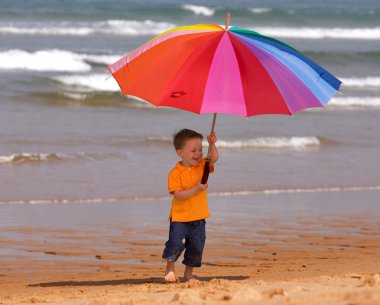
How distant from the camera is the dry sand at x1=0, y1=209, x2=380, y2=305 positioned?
505 cm

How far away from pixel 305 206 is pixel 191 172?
3758 mm

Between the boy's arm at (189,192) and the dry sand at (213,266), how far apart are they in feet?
1.77

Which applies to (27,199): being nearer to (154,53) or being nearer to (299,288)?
(154,53)

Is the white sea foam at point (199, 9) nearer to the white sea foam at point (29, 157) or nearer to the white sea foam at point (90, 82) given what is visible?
the white sea foam at point (90, 82)

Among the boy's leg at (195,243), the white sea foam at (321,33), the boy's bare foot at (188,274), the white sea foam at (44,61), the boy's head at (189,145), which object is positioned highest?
the white sea foam at (321,33)

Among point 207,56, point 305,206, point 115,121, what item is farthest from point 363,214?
point 115,121

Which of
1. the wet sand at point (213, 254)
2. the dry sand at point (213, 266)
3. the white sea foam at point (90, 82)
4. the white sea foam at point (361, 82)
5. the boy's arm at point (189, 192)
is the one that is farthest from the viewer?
the white sea foam at point (361, 82)

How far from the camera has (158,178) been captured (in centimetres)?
1069

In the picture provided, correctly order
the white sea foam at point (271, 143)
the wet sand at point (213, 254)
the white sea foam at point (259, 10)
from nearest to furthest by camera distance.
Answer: the wet sand at point (213, 254) → the white sea foam at point (271, 143) → the white sea foam at point (259, 10)

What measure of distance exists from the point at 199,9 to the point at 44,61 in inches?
760

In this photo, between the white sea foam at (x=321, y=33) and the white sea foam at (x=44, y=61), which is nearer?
the white sea foam at (x=44, y=61)

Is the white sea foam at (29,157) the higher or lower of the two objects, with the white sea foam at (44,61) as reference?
lower

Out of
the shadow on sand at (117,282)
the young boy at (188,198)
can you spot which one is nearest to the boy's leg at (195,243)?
the young boy at (188,198)

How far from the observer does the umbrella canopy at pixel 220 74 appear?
5.52 m
